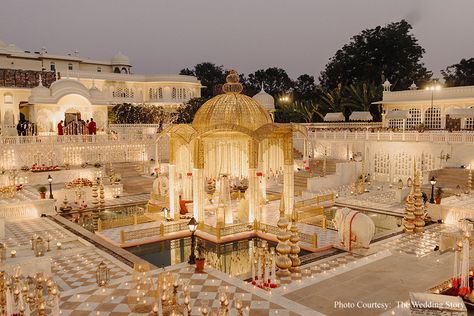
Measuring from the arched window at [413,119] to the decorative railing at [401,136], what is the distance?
6096mm

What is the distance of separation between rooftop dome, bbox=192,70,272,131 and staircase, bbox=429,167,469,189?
12.6 m

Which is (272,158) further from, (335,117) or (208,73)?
(208,73)

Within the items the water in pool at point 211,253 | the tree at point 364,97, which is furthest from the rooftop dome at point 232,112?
the tree at point 364,97

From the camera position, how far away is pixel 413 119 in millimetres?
34625

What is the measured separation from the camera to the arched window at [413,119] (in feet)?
113

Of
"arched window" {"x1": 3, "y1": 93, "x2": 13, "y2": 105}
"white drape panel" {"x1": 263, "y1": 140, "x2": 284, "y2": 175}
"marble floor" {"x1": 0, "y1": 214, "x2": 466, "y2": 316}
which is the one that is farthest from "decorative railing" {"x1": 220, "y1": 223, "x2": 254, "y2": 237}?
"arched window" {"x1": 3, "y1": 93, "x2": 13, "y2": 105}

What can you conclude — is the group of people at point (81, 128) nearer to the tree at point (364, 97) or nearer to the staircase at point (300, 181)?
the staircase at point (300, 181)

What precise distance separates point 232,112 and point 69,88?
21168 millimetres

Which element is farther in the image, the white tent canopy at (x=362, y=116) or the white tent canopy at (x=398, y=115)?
the white tent canopy at (x=362, y=116)

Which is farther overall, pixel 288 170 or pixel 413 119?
pixel 413 119

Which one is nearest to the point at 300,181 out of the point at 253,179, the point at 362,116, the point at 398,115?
the point at 253,179

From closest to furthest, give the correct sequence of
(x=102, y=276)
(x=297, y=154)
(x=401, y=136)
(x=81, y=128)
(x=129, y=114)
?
(x=102, y=276) < (x=401, y=136) < (x=81, y=128) < (x=297, y=154) < (x=129, y=114)

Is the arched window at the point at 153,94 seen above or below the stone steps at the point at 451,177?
above

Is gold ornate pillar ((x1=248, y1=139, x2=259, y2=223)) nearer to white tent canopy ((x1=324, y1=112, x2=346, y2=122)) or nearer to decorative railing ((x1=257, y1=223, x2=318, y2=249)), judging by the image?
decorative railing ((x1=257, y1=223, x2=318, y2=249))
